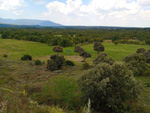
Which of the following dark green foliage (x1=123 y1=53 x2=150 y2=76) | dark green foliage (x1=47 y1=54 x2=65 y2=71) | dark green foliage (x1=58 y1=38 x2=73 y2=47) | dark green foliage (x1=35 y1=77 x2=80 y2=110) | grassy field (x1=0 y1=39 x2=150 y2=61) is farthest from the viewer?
dark green foliage (x1=58 y1=38 x2=73 y2=47)

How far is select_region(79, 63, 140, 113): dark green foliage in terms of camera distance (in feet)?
32.9

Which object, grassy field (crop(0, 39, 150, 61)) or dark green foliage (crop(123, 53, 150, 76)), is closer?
dark green foliage (crop(123, 53, 150, 76))

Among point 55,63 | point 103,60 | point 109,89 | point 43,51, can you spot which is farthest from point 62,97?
point 43,51

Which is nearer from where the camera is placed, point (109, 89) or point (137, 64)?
point (109, 89)

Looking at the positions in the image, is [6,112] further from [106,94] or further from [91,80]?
[106,94]

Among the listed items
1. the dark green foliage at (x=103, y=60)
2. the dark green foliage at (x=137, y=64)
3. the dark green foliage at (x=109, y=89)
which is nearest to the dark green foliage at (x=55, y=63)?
the dark green foliage at (x=103, y=60)

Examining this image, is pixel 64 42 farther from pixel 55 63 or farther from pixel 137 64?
pixel 137 64

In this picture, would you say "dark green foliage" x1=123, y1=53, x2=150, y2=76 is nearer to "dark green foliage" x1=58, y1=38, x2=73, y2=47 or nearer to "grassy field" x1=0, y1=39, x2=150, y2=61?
"grassy field" x1=0, y1=39, x2=150, y2=61

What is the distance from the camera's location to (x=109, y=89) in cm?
1012

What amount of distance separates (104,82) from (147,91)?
28.0 feet

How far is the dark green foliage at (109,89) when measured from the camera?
32.9 ft

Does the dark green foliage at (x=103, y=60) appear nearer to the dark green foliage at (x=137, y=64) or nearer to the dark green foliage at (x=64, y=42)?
the dark green foliage at (x=137, y=64)

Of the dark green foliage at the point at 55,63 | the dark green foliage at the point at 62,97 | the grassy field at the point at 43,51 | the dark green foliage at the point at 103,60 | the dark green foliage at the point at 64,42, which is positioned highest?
the dark green foliage at the point at 103,60

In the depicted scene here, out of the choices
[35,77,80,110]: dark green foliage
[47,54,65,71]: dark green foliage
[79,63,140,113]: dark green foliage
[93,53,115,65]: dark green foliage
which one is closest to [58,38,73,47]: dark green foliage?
[47,54,65,71]: dark green foliage
